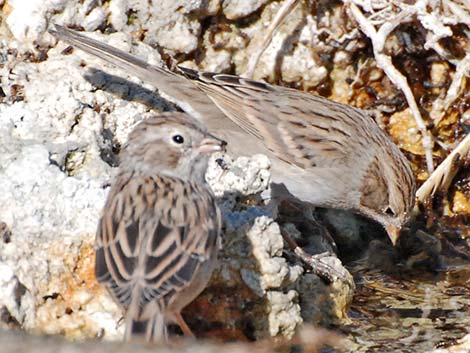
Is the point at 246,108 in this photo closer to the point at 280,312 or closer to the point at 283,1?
the point at 283,1

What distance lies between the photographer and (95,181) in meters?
4.51

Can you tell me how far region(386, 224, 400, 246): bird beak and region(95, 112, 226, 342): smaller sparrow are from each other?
1971mm

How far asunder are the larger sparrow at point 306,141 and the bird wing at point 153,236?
1.55 m

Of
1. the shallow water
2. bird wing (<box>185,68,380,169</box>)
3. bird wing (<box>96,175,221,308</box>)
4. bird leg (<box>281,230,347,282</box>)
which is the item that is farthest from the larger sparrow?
bird wing (<box>96,175,221,308</box>)

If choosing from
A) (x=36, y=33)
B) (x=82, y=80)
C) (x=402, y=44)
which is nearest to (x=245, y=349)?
(x=82, y=80)

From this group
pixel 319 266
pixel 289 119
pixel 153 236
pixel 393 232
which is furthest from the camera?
pixel 289 119

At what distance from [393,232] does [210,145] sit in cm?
207

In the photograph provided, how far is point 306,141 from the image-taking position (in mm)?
6035

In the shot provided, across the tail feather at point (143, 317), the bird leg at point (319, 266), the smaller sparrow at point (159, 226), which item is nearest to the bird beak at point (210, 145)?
the smaller sparrow at point (159, 226)

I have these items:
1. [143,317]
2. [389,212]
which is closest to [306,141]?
[389,212]

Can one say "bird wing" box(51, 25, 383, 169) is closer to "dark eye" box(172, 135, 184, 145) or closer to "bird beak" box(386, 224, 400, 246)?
"bird beak" box(386, 224, 400, 246)

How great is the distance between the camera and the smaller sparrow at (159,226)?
336 cm

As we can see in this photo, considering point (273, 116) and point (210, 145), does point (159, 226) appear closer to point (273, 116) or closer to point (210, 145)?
point (210, 145)

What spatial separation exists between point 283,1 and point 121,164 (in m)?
2.78
